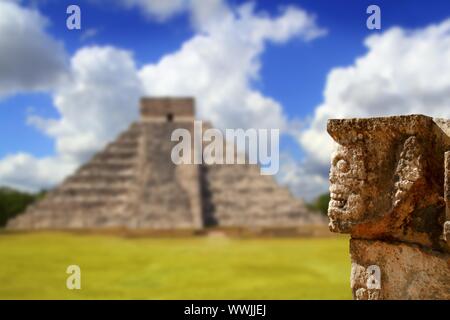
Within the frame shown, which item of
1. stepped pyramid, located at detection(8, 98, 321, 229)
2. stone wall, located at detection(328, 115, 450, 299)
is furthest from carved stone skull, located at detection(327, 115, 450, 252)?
stepped pyramid, located at detection(8, 98, 321, 229)

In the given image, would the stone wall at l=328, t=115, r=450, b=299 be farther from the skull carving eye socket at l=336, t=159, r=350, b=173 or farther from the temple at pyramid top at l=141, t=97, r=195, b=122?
the temple at pyramid top at l=141, t=97, r=195, b=122

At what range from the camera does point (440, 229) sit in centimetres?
358

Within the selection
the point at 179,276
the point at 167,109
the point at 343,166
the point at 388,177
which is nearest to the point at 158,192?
the point at 167,109

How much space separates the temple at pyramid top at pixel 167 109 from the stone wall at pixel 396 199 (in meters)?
51.3

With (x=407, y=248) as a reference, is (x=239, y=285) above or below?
below

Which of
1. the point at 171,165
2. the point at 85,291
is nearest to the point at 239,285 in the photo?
the point at 85,291

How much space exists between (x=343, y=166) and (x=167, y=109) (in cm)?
5248

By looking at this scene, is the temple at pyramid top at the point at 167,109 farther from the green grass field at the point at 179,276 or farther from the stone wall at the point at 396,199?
the stone wall at the point at 396,199

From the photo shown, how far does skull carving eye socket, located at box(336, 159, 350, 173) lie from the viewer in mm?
3752

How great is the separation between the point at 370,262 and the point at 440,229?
1.77 ft

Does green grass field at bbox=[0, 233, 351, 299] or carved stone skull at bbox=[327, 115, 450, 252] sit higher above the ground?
carved stone skull at bbox=[327, 115, 450, 252]

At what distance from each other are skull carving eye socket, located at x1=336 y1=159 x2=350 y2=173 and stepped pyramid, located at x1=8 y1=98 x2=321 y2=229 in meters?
42.8

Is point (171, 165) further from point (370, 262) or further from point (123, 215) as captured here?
point (370, 262)

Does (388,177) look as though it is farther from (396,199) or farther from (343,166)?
(343,166)
